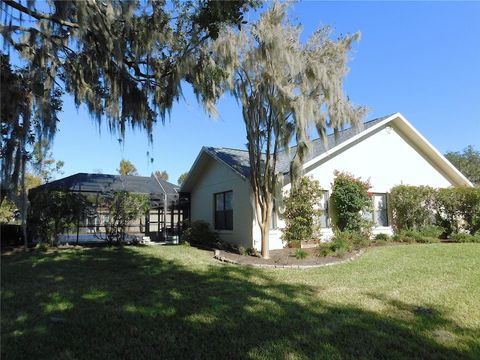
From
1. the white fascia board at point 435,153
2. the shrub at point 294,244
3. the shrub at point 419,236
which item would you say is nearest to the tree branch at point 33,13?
the shrub at point 294,244

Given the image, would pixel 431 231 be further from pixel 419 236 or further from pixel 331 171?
pixel 331 171

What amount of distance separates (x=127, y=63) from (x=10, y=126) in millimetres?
2288

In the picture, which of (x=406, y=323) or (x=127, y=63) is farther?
(x=127, y=63)

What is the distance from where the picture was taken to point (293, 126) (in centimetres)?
1091

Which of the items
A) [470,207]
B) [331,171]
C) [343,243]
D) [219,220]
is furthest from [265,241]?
[470,207]

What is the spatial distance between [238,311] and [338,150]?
35.8 ft

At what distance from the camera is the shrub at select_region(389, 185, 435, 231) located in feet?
51.6

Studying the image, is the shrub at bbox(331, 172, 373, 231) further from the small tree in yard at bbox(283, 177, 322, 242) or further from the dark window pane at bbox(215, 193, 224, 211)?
the dark window pane at bbox(215, 193, 224, 211)

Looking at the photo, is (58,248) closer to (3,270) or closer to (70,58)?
(3,270)

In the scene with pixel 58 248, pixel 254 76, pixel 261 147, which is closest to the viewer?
pixel 254 76

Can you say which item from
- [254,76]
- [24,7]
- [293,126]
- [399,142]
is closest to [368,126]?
[399,142]

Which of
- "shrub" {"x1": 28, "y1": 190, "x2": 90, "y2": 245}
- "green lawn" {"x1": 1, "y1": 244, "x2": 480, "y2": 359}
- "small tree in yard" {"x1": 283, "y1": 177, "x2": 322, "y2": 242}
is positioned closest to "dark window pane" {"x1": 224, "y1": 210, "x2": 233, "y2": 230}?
"small tree in yard" {"x1": 283, "y1": 177, "x2": 322, "y2": 242}

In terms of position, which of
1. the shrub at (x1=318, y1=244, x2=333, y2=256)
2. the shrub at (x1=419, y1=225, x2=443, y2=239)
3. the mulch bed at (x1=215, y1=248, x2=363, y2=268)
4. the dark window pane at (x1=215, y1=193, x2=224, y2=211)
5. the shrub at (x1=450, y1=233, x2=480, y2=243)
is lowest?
the mulch bed at (x1=215, y1=248, x2=363, y2=268)

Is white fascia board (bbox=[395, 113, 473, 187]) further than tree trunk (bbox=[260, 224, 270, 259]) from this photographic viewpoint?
Yes
